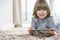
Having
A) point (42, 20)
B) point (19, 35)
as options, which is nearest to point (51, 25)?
point (42, 20)

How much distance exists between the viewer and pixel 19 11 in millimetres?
789

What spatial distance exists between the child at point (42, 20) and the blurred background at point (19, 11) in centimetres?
3

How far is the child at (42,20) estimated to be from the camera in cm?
78

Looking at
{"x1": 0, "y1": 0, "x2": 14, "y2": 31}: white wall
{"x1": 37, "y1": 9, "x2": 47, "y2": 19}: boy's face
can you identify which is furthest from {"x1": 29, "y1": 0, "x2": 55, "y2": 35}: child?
{"x1": 0, "y1": 0, "x2": 14, "y2": 31}: white wall

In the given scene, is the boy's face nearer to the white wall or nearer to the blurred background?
the blurred background

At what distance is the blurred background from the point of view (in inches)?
30.9

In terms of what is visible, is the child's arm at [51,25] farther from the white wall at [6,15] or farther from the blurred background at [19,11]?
the white wall at [6,15]

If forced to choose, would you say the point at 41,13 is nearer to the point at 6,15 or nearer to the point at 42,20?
the point at 42,20

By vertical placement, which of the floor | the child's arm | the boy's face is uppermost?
the boy's face

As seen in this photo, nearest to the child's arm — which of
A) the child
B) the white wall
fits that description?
the child

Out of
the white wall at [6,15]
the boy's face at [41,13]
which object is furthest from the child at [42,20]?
the white wall at [6,15]

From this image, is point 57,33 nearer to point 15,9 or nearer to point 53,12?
point 53,12

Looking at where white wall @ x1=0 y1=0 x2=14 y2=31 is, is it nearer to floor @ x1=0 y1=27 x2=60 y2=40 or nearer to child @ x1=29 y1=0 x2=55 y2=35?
floor @ x1=0 y1=27 x2=60 y2=40

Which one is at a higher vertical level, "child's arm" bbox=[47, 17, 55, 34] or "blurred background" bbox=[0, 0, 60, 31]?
"blurred background" bbox=[0, 0, 60, 31]
